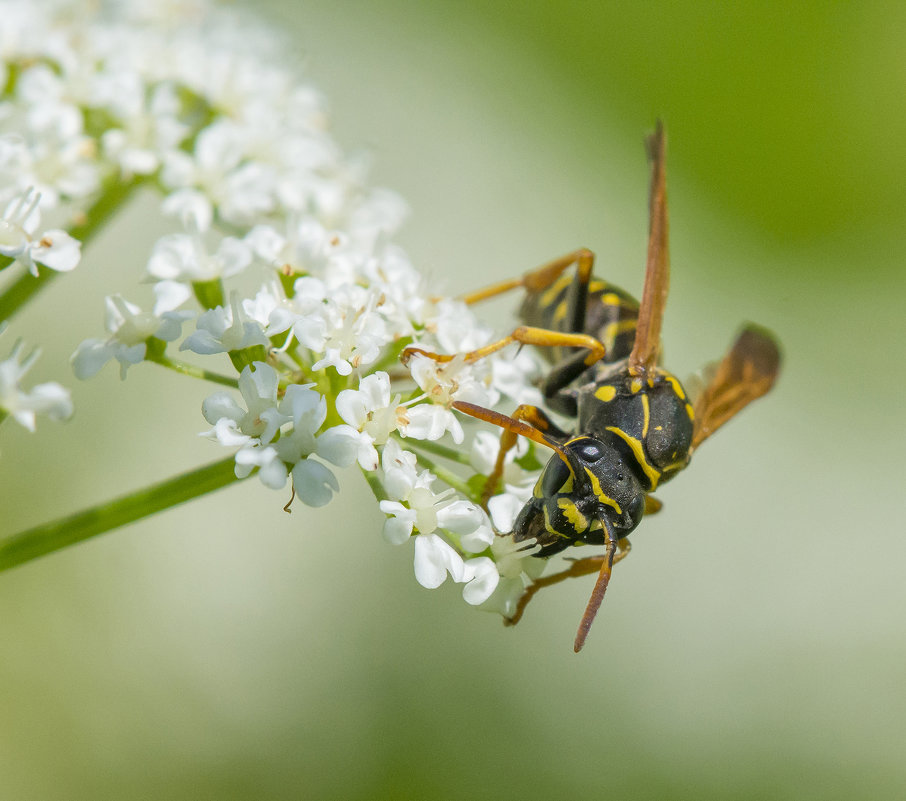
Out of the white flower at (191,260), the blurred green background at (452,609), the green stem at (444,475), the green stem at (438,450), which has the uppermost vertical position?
the white flower at (191,260)

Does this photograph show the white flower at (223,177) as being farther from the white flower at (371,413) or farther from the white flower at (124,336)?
the white flower at (371,413)

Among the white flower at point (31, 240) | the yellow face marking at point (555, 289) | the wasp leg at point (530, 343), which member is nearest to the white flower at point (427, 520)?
the wasp leg at point (530, 343)

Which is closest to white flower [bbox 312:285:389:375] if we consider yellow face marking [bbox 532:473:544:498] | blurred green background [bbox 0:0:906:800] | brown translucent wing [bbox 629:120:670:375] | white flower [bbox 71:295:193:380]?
white flower [bbox 71:295:193:380]

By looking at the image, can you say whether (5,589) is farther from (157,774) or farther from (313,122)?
(313,122)

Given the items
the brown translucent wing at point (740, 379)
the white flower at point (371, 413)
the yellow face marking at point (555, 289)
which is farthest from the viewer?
the yellow face marking at point (555, 289)

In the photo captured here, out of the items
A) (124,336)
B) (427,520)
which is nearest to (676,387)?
(427,520)
